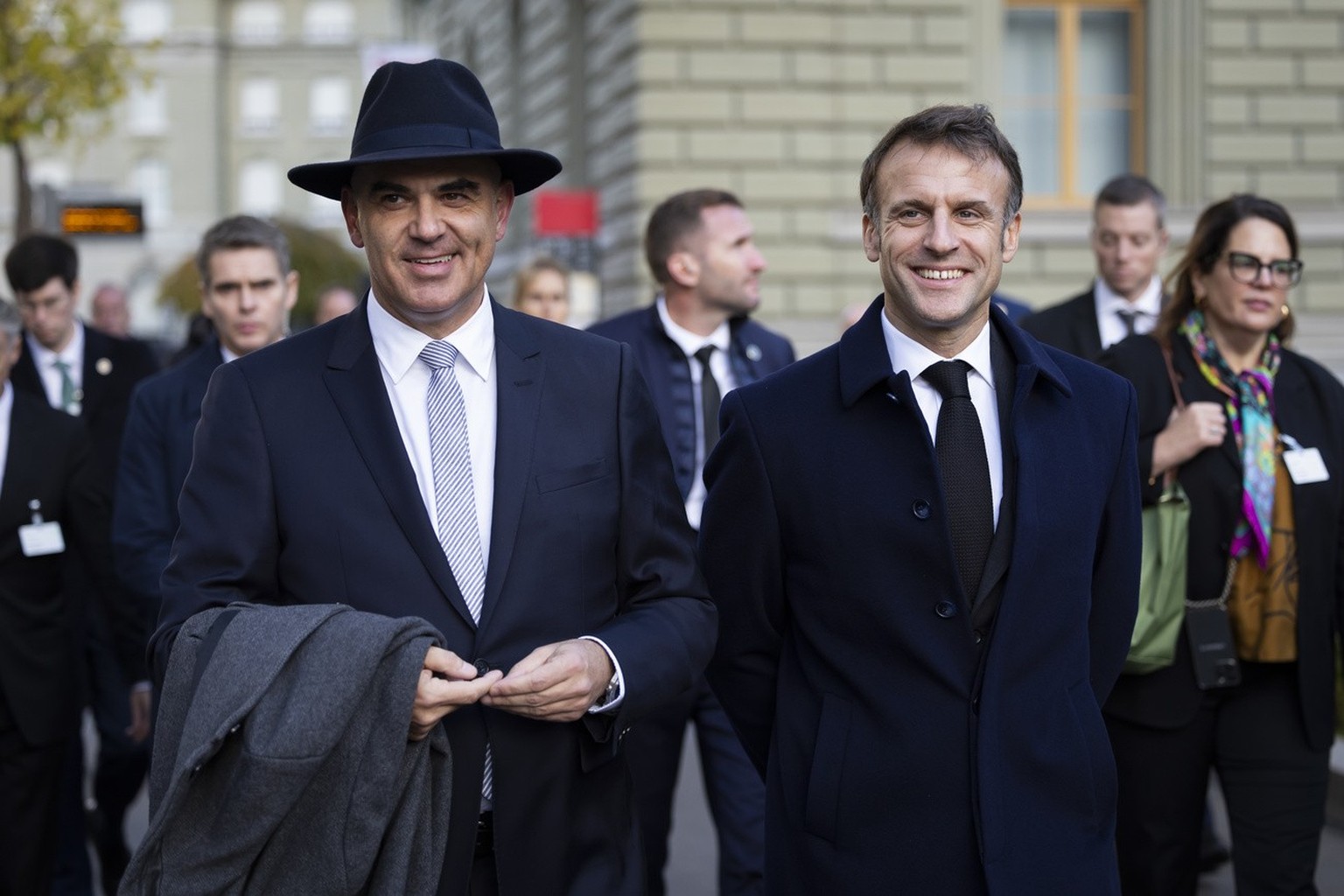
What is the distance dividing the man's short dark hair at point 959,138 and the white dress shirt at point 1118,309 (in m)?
3.81

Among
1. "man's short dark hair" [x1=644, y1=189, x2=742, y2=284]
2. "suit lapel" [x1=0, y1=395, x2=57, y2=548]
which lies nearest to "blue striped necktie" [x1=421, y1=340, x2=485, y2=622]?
"suit lapel" [x1=0, y1=395, x2=57, y2=548]

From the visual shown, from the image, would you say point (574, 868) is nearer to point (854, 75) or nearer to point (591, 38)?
point (854, 75)

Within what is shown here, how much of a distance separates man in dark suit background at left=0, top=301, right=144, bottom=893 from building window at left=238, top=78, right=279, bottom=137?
78.0 m

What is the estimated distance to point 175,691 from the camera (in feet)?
9.89

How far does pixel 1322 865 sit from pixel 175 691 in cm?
518

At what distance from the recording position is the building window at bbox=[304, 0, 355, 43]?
269ft

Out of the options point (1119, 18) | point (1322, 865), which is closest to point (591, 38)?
point (1119, 18)

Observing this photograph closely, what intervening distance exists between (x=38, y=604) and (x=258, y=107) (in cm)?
7929

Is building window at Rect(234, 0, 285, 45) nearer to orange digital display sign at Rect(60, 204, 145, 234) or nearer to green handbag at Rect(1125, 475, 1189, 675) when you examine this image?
orange digital display sign at Rect(60, 204, 145, 234)

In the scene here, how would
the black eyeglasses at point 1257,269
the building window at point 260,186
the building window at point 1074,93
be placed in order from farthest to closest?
the building window at point 260,186, the building window at point 1074,93, the black eyeglasses at point 1257,269

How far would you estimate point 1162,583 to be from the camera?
497 cm

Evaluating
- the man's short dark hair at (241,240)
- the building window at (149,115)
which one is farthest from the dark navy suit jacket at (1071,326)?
the building window at (149,115)

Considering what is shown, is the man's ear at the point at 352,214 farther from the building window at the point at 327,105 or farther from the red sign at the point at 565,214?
the building window at the point at 327,105

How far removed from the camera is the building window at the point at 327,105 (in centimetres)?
8144
